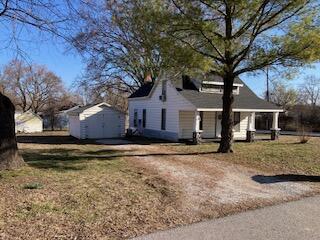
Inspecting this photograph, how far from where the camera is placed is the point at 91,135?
83.3ft

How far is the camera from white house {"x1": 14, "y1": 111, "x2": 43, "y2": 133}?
113ft

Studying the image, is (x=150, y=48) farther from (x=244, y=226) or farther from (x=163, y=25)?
(x=244, y=226)

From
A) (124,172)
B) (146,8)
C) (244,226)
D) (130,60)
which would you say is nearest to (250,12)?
(146,8)

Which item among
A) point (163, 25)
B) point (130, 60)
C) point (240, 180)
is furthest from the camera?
point (130, 60)

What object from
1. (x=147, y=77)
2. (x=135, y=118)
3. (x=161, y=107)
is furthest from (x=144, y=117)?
(x=147, y=77)

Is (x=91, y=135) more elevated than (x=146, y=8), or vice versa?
(x=146, y=8)

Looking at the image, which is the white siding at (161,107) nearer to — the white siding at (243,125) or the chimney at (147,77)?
the white siding at (243,125)

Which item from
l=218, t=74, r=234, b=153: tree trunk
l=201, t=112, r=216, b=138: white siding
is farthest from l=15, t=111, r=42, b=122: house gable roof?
l=218, t=74, r=234, b=153: tree trunk

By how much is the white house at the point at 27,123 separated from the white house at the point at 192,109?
39.7 feet

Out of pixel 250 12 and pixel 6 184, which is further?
pixel 250 12

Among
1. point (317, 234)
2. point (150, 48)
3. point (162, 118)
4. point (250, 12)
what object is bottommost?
point (317, 234)

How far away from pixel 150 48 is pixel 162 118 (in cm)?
995

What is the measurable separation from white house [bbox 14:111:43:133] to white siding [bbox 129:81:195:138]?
34.6ft

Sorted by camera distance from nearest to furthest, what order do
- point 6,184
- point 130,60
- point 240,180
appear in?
point 6,184
point 240,180
point 130,60
